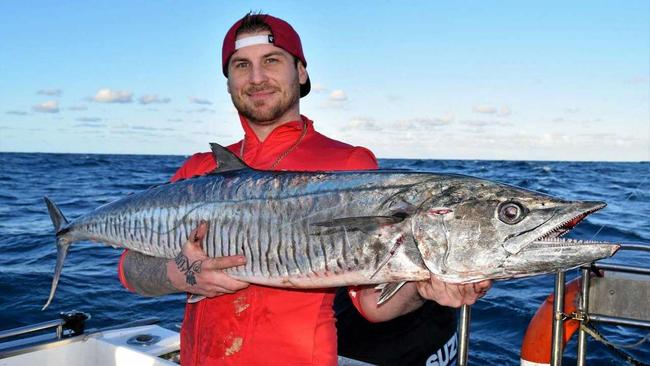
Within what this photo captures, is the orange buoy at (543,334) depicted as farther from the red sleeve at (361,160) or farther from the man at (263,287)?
the red sleeve at (361,160)

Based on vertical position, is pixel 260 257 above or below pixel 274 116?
below

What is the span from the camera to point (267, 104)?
10.6ft

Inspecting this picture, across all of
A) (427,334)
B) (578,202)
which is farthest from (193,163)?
(427,334)

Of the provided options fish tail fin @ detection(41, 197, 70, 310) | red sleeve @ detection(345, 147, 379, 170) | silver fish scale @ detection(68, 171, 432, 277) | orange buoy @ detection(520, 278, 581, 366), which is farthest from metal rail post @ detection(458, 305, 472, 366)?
fish tail fin @ detection(41, 197, 70, 310)

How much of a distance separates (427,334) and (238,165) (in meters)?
2.53

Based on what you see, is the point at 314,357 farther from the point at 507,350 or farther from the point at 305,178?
the point at 507,350

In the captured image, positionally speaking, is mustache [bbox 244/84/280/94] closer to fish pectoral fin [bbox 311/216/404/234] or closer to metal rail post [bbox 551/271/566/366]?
fish pectoral fin [bbox 311/216/404/234]

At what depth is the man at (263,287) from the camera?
279cm

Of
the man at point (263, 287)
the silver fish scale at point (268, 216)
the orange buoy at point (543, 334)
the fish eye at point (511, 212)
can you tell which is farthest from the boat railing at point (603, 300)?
the silver fish scale at point (268, 216)

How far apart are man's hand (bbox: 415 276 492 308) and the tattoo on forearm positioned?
106 centimetres

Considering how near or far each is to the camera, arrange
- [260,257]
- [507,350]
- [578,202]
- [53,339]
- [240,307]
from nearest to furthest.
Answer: [578,202] → [260,257] → [240,307] → [53,339] → [507,350]

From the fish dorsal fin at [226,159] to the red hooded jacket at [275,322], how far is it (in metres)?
0.23

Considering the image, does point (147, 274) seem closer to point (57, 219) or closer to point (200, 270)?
point (200, 270)

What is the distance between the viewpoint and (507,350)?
727 cm
